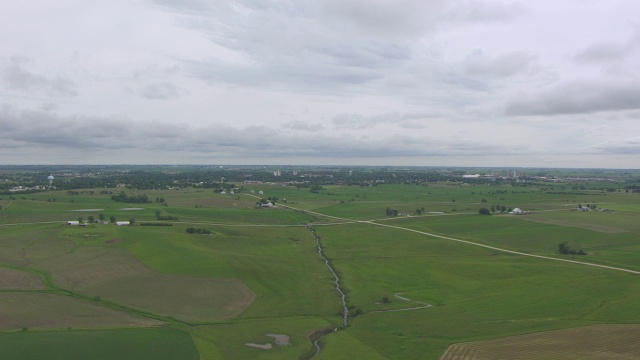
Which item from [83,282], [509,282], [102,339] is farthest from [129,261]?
[509,282]

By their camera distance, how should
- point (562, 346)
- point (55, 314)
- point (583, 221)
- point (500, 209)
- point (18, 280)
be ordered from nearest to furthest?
point (562, 346), point (55, 314), point (18, 280), point (583, 221), point (500, 209)

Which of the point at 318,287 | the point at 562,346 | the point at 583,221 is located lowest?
the point at 318,287

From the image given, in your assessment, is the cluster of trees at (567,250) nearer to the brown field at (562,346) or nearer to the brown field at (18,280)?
the brown field at (562,346)

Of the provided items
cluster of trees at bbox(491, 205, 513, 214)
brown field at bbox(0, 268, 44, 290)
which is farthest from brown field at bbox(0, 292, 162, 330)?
cluster of trees at bbox(491, 205, 513, 214)

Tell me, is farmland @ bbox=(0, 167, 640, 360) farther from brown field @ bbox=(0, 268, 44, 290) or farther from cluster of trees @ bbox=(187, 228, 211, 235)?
cluster of trees @ bbox=(187, 228, 211, 235)

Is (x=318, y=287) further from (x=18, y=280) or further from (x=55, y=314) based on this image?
(x=18, y=280)

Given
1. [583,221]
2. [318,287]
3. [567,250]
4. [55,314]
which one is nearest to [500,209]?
[583,221]
